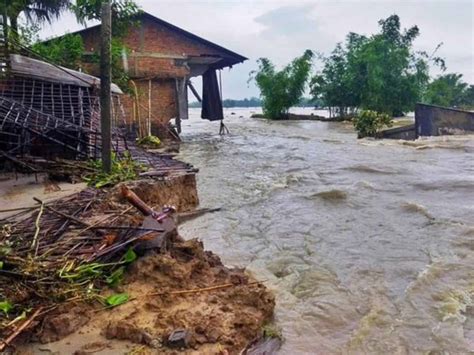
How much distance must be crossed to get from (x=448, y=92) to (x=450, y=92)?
4.18ft

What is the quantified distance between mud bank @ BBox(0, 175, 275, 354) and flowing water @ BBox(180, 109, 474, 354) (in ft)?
1.72

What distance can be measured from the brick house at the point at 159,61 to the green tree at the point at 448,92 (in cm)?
2254

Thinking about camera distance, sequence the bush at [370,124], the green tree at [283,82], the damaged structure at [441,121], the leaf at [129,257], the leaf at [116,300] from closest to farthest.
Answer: the leaf at [116,300] → the leaf at [129,257] → the damaged structure at [441,121] → the bush at [370,124] → the green tree at [283,82]

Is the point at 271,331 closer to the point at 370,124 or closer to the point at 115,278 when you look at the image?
the point at 115,278

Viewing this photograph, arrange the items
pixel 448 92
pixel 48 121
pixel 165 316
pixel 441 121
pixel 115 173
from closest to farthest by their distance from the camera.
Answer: pixel 165 316
pixel 115 173
pixel 48 121
pixel 441 121
pixel 448 92

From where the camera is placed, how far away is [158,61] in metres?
17.4

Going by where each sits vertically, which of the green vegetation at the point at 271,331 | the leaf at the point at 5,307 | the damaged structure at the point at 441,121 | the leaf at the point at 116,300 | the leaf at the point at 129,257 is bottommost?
the green vegetation at the point at 271,331

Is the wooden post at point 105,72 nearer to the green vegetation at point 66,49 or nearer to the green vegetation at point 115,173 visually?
the green vegetation at point 115,173

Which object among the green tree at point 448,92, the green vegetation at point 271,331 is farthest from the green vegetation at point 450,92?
the green vegetation at point 271,331

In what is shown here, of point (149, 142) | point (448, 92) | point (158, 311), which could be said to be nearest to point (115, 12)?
point (149, 142)

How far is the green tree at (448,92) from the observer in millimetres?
36750

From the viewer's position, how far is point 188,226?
647cm

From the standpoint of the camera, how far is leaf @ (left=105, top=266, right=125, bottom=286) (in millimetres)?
3189

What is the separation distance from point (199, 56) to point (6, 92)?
38.2 feet
